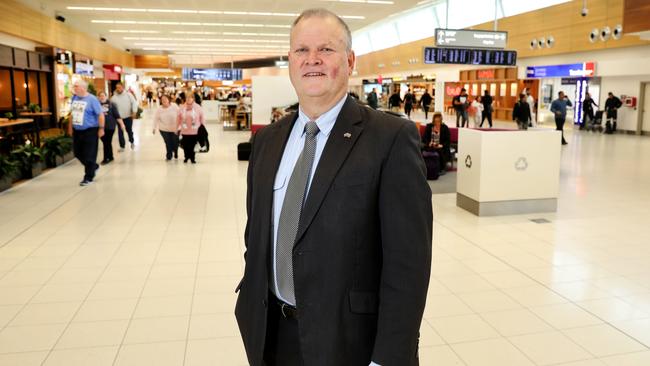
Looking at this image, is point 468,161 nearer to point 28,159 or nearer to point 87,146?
point 87,146

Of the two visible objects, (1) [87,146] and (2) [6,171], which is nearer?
(2) [6,171]

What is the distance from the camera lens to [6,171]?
28.1 ft

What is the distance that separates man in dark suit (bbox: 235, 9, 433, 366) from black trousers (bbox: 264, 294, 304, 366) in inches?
2.4

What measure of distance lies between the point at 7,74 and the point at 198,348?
15.7m

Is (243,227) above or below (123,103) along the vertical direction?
below

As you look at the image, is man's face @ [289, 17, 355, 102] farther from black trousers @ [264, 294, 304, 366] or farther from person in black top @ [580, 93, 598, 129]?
person in black top @ [580, 93, 598, 129]

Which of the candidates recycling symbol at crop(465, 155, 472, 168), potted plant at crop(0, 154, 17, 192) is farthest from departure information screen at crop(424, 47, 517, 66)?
potted plant at crop(0, 154, 17, 192)

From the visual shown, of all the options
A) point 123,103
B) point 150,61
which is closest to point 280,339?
point 123,103

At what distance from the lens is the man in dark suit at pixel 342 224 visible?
4.89 ft

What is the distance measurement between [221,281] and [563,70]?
19.0 m

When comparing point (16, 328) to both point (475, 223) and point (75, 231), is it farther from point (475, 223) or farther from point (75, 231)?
point (475, 223)

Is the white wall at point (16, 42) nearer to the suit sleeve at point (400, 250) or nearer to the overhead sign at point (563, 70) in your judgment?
the suit sleeve at point (400, 250)

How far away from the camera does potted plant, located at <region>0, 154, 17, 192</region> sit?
8.54 metres

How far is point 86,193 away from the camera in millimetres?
8477
